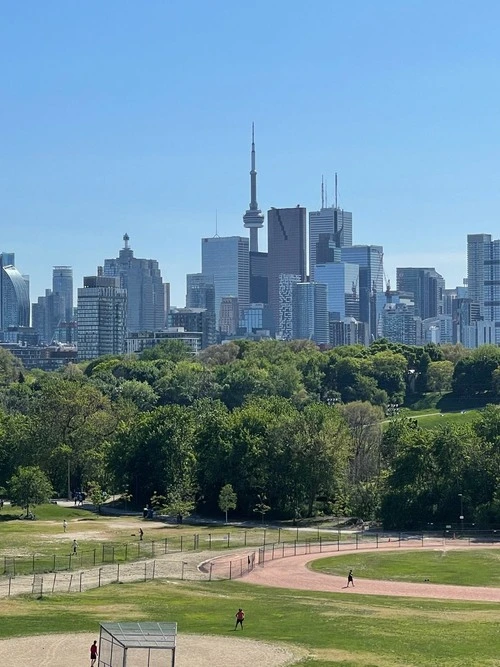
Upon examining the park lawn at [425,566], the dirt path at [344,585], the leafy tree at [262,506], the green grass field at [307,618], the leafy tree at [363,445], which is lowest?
the green grass field at [307,618]

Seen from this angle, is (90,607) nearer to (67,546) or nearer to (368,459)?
(67,546)

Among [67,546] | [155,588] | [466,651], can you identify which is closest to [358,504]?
[67,546]

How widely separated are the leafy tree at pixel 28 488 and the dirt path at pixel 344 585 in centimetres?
3414

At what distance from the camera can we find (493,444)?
350 ft

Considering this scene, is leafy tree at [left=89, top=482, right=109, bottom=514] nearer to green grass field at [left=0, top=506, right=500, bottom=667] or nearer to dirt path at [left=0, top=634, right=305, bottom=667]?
green grass field at [left=0, top=506, right=500, bottom=667]

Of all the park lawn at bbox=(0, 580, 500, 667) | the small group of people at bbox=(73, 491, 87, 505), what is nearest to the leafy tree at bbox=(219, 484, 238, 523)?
the small group of people at bbox=(73, 491, 87, 505)

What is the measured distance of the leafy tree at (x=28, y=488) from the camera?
4402 inches

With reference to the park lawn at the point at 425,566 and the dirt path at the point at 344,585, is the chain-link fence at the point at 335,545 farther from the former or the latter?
the park lawn at the point at 425,566

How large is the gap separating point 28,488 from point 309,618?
178 feet

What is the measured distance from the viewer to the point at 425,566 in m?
82.4

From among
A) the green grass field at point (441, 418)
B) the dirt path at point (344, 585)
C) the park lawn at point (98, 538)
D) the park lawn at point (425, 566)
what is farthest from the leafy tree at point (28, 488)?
the green grass field at point (441, 418)

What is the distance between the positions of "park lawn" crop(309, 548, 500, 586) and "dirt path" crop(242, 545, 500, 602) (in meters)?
1.28

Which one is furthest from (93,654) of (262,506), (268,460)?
(268,460)

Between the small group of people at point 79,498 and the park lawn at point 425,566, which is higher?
the small group of people at point 79,498
